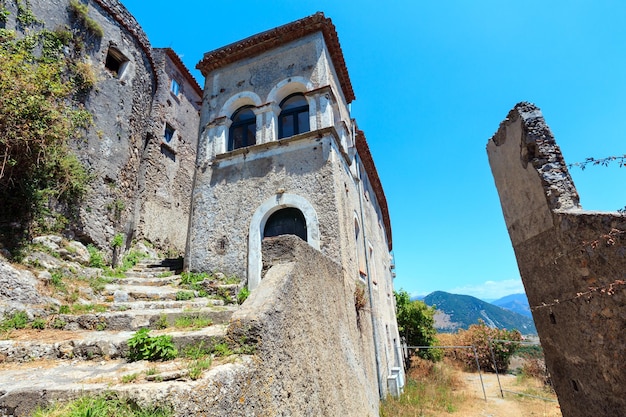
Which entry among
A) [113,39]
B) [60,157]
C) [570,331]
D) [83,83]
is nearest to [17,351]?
[60,157]

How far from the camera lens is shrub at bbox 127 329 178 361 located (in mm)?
2710

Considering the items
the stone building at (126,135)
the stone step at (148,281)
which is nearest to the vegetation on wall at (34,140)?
the stone building at (126,135)

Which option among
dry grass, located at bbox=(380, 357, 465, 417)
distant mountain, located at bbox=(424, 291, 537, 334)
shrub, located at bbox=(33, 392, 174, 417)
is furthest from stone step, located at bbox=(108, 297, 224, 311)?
distant mountain, located at bbox=(424, 291, 537, 334)

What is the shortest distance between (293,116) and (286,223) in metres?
3.24

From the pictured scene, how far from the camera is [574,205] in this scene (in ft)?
13.2

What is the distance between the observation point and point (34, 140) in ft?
17.7

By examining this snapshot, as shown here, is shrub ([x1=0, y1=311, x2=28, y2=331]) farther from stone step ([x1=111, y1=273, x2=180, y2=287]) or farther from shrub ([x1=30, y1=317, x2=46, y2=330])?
stone step ([x1=111, y1=273, x2=180, y2=287])

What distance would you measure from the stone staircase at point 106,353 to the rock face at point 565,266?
3.93 metres

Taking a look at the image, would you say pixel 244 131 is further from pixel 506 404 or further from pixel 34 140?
pixel 506 404

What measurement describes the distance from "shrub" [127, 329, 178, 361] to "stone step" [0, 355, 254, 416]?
0.09 metres

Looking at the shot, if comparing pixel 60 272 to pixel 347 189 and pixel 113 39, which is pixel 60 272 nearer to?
pixel 347 189

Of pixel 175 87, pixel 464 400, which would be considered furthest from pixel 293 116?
pixel 464 400

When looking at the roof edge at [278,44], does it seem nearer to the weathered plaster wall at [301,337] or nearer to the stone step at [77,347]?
the weathered plaster wall at [301,337]

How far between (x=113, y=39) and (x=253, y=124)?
650 centimetres
